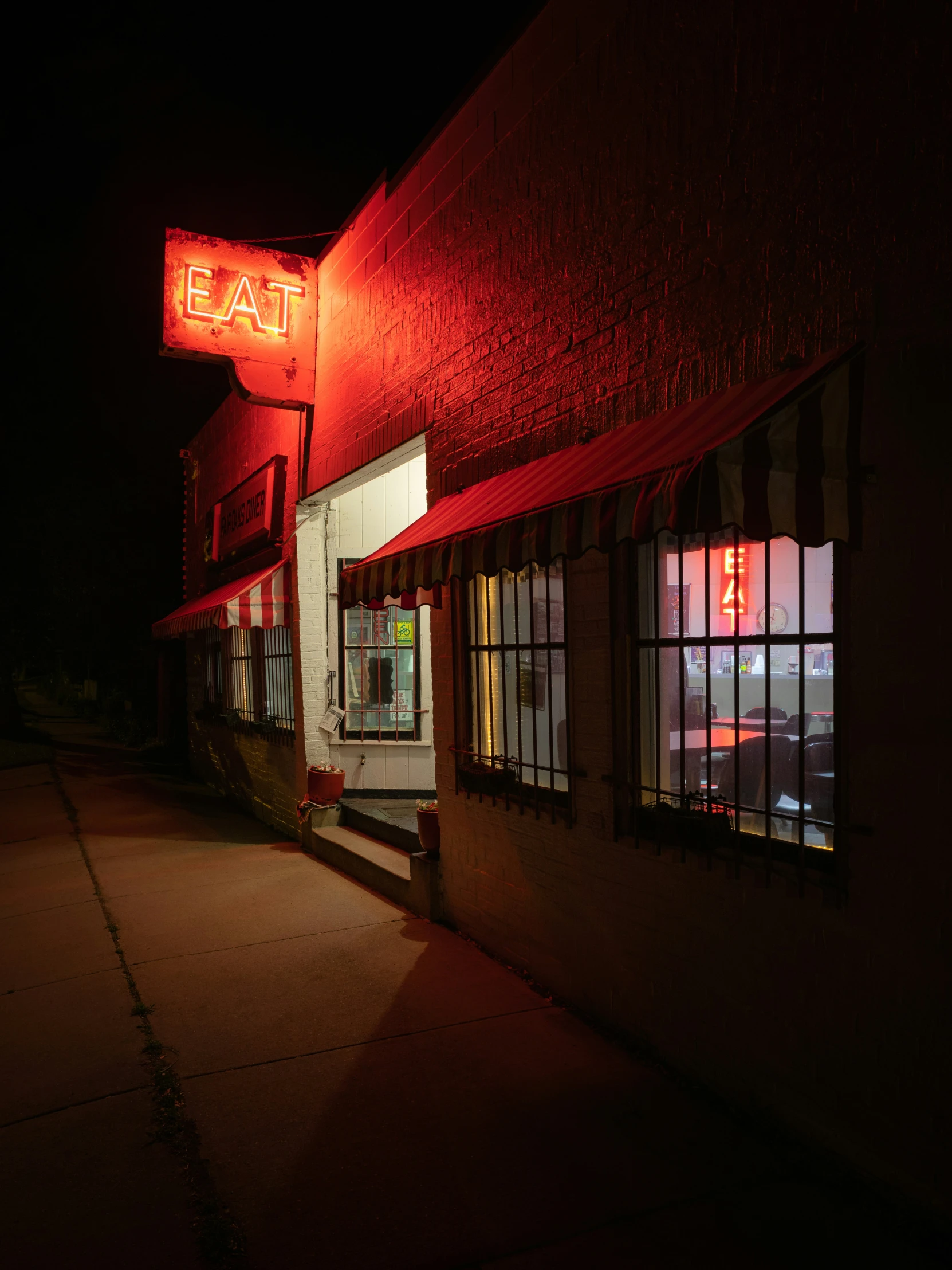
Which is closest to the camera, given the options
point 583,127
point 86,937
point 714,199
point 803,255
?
point 803,255

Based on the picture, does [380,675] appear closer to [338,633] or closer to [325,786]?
[338,633]

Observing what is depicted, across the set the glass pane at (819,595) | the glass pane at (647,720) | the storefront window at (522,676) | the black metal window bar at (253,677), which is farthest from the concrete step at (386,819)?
the glass pane at (819,595)

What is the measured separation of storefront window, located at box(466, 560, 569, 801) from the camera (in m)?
4.96

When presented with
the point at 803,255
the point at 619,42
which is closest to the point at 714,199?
the point at 803,255

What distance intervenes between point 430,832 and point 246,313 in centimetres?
521

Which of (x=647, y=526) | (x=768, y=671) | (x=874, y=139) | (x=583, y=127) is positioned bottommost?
(x=768, y=671)

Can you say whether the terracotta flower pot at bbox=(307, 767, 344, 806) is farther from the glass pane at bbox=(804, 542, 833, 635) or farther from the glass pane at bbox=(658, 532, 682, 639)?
the glass pane at bbox=(804, 542, 833, 635)

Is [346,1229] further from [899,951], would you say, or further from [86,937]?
[86,937]

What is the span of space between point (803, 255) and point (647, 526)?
4.14ft

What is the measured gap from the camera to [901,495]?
9.53 feet

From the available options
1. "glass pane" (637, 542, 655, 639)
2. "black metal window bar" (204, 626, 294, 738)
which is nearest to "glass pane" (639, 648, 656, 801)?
"glass pane" (637, 542, 655, 639)

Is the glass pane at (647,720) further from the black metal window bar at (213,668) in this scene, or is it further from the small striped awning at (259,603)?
the black metal window bar at (213,668)

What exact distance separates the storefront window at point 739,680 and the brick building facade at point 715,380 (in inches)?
9.0

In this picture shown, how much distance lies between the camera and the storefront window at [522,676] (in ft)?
16.3
